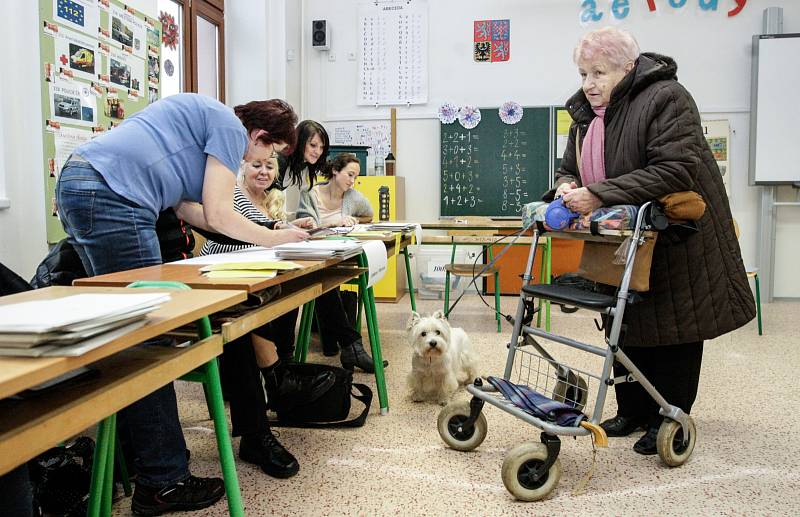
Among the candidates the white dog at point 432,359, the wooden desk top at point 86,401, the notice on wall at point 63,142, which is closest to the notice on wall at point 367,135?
the notice on wall at point 63,142

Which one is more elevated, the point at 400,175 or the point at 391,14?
the point at 391,14

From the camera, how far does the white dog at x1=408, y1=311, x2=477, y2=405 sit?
8.36 feet

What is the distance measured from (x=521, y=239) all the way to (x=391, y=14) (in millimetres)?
2602

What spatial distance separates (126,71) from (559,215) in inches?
91.2

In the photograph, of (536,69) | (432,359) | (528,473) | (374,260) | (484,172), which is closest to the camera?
(528,473)

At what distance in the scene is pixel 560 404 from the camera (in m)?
1.80

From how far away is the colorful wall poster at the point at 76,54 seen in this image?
258cm

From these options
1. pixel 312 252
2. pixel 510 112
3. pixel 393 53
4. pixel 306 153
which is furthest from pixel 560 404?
pixel 393 53

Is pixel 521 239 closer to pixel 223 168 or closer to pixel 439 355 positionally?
pixel 439 355

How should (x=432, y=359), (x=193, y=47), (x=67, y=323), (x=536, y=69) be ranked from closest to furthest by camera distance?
1. (x=67, y=323)
2. (x=432, y=359)
3. (x=193, y=47)
4. (x=536, y=69)

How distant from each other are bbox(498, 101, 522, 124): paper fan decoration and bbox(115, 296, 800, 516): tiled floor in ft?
10.8

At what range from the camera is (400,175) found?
5.83 meters

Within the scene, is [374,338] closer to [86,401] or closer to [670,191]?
[670,191]

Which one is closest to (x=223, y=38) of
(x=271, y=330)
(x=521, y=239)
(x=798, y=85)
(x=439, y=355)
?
(x=521, y=239)
